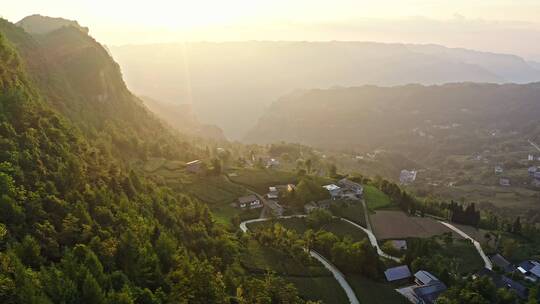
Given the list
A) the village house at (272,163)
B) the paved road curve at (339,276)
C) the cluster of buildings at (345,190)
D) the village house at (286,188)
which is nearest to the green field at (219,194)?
the village house at (286,188)

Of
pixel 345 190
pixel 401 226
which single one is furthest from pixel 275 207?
pixel 401 226

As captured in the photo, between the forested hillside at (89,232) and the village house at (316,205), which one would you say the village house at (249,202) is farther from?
the forested hillside at (89,232)

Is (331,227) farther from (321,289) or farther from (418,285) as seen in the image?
(321,289)

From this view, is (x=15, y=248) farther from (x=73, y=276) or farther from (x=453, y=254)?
(x=453, y=254)

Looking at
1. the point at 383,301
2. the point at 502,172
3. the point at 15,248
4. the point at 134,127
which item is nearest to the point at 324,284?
the point at 383,301

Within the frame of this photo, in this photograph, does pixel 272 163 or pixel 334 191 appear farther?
pixel 272 163

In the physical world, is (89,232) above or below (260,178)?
above
